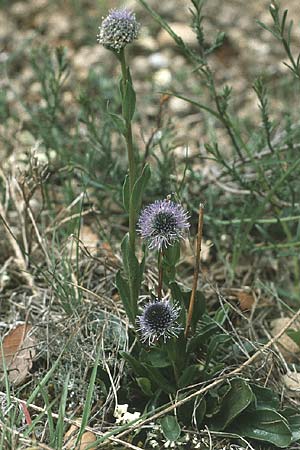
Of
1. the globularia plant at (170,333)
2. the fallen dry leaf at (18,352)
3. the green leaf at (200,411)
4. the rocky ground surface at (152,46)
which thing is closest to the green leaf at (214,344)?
the globularia plant at (170,333)

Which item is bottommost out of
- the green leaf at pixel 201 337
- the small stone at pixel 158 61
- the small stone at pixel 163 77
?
the green leaf at pixel 201 337

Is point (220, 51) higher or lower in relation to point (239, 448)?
higher

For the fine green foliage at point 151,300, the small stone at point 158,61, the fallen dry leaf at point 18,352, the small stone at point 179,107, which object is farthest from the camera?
the small stone at point 158,61

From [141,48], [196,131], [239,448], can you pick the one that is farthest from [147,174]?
[141,48]

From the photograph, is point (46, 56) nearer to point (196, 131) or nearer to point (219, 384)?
point (196, 131)

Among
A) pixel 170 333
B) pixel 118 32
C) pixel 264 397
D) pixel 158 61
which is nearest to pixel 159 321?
pixel 170 333

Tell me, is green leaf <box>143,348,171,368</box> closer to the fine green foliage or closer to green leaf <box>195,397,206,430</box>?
the fine green foliage

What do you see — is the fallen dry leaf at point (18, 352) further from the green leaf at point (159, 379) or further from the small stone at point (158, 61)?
the small stone at point (158, 61)
